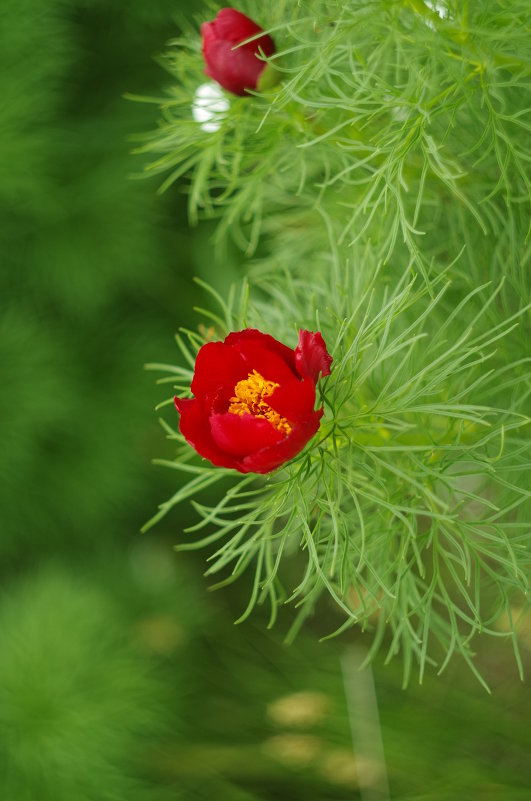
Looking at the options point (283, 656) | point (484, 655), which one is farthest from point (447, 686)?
point (283, 656)

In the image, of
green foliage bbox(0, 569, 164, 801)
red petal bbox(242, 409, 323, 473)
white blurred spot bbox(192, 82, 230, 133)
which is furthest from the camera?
green foliage bbox(0, 569, 164, 801)

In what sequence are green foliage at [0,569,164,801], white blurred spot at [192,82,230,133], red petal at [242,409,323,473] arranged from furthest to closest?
green foliage at [0,569,164,801]
white blurred spot at [192,82,230,133]
red petal at [242,409,323,473]

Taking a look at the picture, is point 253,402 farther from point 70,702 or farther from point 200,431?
point 70,702

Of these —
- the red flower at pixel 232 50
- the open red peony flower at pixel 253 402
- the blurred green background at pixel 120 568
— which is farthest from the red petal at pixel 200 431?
the blurred green background at pixel 120 568

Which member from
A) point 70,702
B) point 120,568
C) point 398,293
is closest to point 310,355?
point 398,293

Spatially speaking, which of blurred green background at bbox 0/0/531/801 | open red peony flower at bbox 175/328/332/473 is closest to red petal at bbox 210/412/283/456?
open red peony flower at bbox 175/328/332/473

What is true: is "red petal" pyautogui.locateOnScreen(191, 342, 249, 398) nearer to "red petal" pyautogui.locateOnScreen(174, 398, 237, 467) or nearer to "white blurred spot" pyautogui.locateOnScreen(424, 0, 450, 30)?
"red petal" pyautogui.locateOnScreen(174, 398, 237, 467)

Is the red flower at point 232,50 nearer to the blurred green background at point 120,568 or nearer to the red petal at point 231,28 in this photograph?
the red petal at point 231,28
